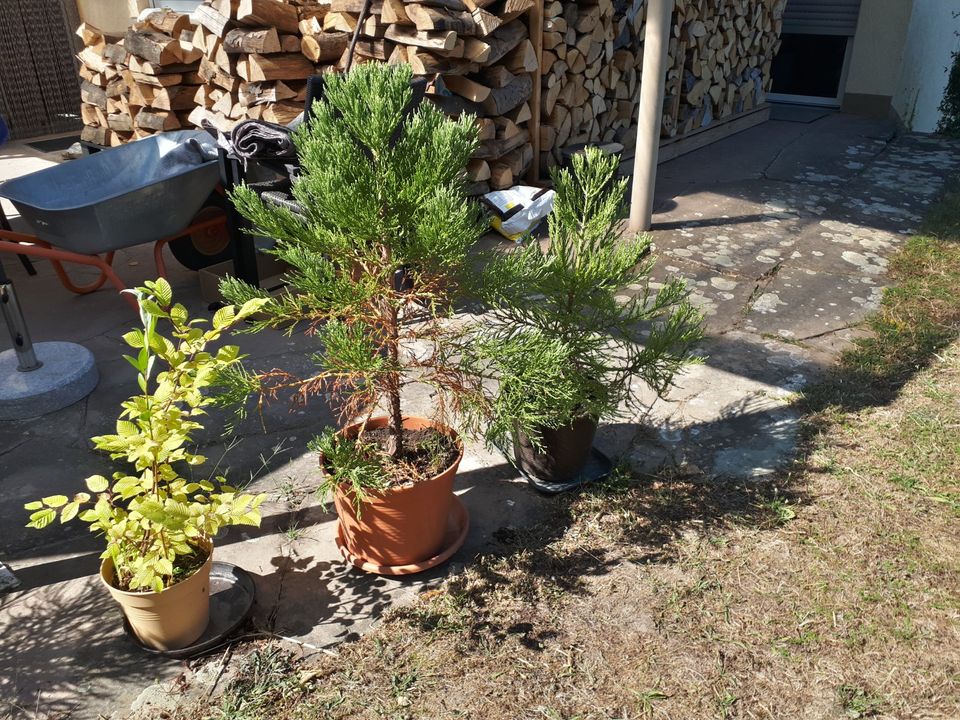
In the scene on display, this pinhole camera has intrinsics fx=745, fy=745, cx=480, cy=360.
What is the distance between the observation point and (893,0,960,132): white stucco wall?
27.4ft

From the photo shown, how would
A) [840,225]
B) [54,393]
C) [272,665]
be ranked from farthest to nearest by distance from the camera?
[840,225]
[54,393]
[272,665]

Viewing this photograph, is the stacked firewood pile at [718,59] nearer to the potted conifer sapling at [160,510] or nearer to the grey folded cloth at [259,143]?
the grey folded cloth at [259,143]

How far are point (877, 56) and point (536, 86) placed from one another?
6.10m

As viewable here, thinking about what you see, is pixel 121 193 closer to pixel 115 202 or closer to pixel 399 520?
pixel 115 202

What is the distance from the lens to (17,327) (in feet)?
11.0

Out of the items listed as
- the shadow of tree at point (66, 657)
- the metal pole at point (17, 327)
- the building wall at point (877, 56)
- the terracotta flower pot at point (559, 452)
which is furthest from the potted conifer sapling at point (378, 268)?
the building wall at point (877, 56)

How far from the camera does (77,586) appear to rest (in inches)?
95.6

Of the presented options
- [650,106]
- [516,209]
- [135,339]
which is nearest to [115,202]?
[135,339]

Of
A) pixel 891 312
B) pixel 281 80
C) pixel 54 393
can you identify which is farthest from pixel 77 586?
pixel 891 312

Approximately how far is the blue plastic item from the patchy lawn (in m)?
2.37

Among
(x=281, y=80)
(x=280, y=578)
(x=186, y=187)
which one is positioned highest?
(x=281, y=80)

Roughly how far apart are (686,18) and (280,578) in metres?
6.30

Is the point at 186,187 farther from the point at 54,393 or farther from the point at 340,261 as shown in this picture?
the point at 340,261

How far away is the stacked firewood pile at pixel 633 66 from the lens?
556 cm
